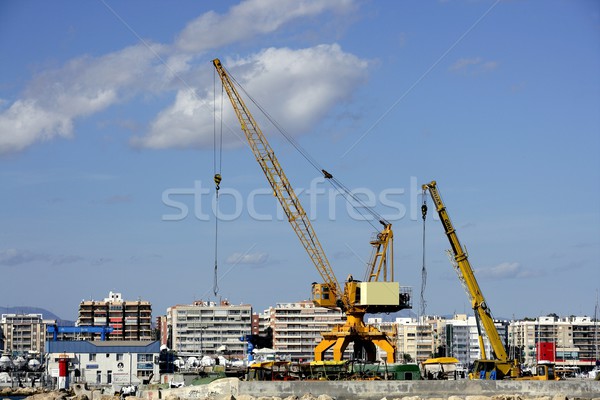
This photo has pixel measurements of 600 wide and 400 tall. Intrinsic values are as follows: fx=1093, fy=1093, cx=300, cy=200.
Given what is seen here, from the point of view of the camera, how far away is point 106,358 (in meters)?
119

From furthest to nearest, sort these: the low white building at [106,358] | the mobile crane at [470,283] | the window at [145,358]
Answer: the window at [145,358] → the low white building at [106,358] → the mobile crane at [470,283]

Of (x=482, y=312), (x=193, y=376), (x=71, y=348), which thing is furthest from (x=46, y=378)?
(x=482, y=312)

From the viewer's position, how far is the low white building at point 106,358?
117500mm

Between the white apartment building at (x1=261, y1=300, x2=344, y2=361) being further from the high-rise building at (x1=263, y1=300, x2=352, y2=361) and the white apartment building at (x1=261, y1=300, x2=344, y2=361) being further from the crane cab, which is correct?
the crane cab

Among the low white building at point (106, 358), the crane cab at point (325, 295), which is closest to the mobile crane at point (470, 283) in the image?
the crane cab at point (325, 295)

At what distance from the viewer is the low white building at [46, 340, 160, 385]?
118 m

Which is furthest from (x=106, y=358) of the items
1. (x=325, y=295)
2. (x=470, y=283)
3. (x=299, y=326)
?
(x=299, y=326)

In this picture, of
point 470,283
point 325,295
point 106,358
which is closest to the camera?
point 470,283

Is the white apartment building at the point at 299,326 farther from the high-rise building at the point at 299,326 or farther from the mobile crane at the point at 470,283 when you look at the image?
the mobile crane at the point at 470,283

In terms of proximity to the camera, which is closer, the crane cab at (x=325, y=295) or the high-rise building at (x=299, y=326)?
the crane cab at (x=325, y=295)

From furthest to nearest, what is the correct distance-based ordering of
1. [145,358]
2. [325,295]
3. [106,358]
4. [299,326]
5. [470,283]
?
[299,326]
[145,358]
[106,358]
[325,295]
[470,283]

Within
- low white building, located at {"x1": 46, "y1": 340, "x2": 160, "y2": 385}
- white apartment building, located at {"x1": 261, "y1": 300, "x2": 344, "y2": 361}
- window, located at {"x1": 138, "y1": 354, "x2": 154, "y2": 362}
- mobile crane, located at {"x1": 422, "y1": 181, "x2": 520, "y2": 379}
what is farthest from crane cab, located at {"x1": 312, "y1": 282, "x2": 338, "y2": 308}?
white apartment building, located at {"x1": 261, "y1": 300, "x2": 344, "y2": 361}

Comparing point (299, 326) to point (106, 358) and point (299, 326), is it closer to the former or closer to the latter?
point (299, 326)

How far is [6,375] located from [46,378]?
861cm
